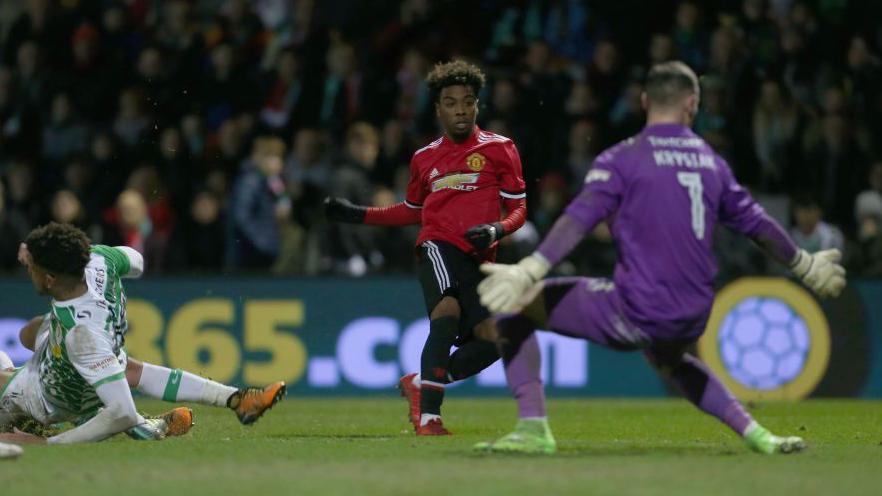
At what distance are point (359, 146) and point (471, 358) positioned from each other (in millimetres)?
5766

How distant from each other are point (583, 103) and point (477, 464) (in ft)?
28.9

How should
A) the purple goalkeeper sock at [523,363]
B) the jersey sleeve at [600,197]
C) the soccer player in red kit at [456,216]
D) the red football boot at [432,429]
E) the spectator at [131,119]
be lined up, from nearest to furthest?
the jersey sleeve at [600,197] < the purple goalkeeper sock at [523,363] < the red football boot at [432,429] < the soccer player in red kit at [456,216] < the spectator at [131,119]

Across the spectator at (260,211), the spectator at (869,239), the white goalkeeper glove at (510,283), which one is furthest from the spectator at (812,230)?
the white goalkeeper glove at (510,283)

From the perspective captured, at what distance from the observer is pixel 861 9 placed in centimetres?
1560

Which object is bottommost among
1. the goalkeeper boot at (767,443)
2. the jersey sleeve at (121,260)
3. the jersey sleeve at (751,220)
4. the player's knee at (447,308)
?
the goalkeeper boot at (767,443)

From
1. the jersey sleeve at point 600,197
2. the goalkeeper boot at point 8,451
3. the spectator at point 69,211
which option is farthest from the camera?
the spectator at point 69,211

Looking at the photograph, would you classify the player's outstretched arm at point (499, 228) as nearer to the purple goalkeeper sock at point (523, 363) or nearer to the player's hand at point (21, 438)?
the purple goalkeeper sock at point (523, 363)

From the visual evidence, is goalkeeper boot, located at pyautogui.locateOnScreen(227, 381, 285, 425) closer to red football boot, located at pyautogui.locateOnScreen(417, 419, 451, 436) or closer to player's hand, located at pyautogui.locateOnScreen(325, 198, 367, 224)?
red football boot, located at pyautogui.locateOnScreen(417, 419, 451, 436)

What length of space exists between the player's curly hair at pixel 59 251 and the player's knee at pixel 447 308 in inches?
83.6

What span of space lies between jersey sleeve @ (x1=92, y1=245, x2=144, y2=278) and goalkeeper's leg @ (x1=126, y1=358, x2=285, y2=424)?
558mm

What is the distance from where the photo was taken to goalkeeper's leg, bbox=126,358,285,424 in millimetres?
8555

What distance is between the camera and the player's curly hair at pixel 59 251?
7.82m

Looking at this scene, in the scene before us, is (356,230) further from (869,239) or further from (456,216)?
(456,216)

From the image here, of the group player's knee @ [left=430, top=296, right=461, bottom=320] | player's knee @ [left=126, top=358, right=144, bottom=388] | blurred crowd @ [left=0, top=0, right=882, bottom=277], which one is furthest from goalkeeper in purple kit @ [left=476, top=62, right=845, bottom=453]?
blurred crowd @ [left=0, top=0, right=882, bottom=277]
